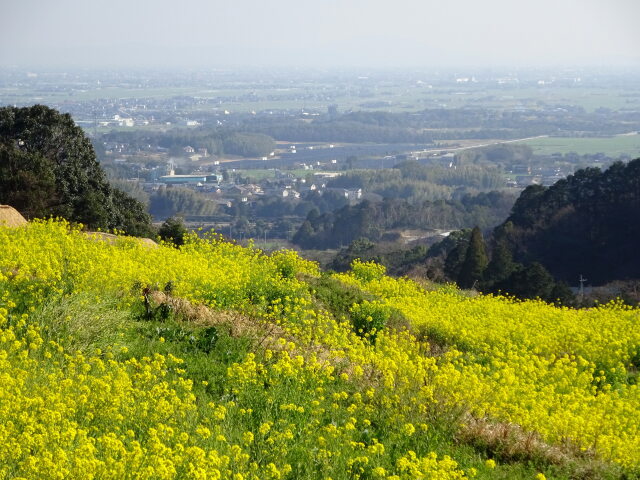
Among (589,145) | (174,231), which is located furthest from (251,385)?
(589,145)

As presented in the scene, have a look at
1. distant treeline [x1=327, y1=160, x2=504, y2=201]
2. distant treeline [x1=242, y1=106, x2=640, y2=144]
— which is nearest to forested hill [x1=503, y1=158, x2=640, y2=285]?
distant treeline [x1=327, y1=160, x2=504, y2=201]

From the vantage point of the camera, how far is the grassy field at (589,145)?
135500 mm

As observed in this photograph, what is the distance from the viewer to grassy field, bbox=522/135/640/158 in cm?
13550

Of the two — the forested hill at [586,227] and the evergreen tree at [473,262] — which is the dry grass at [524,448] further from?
the forested hill at [586,227]

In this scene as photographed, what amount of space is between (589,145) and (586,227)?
10458 centimetres

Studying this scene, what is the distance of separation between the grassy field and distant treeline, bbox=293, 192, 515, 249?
58.6m

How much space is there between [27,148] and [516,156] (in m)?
119

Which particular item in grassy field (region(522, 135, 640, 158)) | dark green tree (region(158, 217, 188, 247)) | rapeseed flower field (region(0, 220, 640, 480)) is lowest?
grassy field (region(522, 135, 640, 158))

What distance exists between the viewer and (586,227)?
1869 inches

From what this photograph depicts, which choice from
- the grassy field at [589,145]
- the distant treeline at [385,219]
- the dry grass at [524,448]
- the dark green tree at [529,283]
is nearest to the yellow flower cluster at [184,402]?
the dry grass at [524,448]

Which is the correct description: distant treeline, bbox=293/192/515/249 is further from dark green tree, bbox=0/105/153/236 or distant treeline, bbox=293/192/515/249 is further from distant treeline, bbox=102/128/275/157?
distant treeline, bbox=102/128/275/157

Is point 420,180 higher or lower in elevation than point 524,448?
lower

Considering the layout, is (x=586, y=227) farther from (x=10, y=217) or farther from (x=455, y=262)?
(x=10, y=217)

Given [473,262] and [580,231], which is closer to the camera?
[473,262]
